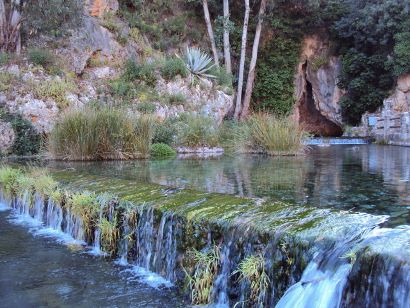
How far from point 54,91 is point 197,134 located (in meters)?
4.45

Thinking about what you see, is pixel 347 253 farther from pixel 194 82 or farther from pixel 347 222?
pixel 194 82

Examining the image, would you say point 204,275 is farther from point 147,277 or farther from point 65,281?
point 65,281

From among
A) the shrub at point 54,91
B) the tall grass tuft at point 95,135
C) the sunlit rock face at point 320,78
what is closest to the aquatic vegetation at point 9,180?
the tall grass tuft at point 95,135

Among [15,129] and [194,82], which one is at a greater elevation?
[194,82]

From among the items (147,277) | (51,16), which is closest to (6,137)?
(51,16)

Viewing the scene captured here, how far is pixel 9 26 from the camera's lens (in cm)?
1527

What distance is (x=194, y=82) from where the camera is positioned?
17188 mm

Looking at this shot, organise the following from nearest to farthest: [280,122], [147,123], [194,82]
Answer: [147,123], [280,122], [194,82]

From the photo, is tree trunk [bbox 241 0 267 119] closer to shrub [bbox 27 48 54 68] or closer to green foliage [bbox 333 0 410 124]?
green foliage [bbox 333 0 410 124]

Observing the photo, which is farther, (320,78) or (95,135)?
(320,78)

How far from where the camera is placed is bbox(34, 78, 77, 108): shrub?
43.8 feet

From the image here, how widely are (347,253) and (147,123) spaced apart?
7.91 m

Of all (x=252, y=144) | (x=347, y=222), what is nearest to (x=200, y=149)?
(x=252, y=144)

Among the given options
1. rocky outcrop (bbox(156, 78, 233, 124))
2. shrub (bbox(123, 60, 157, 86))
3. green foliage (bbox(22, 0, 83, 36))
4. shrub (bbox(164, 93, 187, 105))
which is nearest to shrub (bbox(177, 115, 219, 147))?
rocky outcrop (bbox(156, 78, 233, 124))
